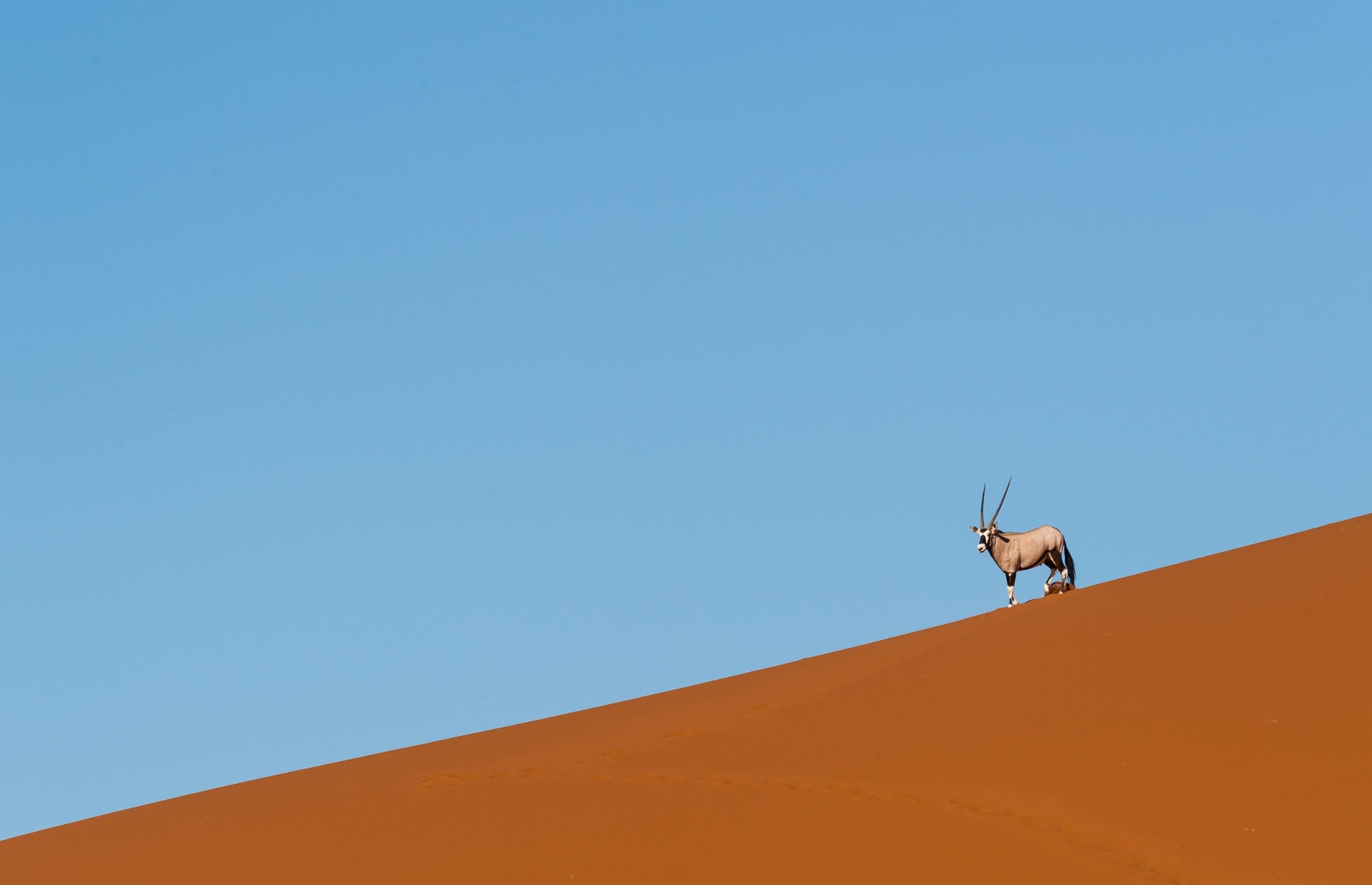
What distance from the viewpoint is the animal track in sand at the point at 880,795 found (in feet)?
26.4

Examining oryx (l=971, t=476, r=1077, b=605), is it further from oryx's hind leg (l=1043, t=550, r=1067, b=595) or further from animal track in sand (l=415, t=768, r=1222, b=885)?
animal track in sand (l=415, t=768, r=1222, b=885)

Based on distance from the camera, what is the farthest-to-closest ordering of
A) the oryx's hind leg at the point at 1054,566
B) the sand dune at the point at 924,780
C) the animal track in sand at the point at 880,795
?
the oryx's hind leg at the point at 1054,566, the sand dune at the point at 924,780, the animal track in sand at the point at 880,795

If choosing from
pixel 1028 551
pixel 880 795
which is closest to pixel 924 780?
pixel 880 795

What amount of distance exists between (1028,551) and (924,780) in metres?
8.98

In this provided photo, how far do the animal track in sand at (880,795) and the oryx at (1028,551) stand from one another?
805 cm

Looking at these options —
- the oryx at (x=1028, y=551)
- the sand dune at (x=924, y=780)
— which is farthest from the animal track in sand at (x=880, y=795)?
the oryx at (x=1028, y=551)

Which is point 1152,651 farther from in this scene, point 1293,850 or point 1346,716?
point 1293,850

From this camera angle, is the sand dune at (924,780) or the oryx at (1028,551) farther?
the oryx at (1028,551)

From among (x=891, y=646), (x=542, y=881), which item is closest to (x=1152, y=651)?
(x=891, y=646)

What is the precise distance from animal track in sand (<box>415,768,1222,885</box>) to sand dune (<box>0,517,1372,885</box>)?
2cm

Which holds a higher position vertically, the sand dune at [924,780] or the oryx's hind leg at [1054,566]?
the oryx's hind leg at [1054,566]

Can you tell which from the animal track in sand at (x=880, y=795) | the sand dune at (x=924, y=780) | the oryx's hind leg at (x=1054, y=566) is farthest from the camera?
the oryx's hind leg at (x=1054, y=566)

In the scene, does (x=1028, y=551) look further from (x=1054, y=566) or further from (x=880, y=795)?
(x=880, y=795)

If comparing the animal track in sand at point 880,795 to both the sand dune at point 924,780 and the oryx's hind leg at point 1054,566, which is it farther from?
the oryx's hind leg at point 1054,566
